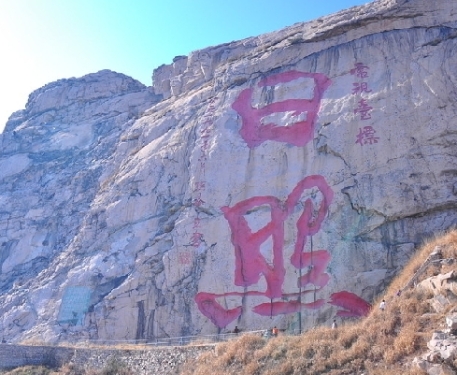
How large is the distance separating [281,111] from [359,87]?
2704 millimetres

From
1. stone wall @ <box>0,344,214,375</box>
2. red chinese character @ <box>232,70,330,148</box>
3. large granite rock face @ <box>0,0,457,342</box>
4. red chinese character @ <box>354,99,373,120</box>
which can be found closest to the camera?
stone wall @ <box>0,344,214,375</box>

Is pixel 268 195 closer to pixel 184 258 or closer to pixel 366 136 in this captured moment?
pixel 184 258

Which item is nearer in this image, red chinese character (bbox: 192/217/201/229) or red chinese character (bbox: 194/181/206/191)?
red chinese character (bbox: 192/217/201/229)

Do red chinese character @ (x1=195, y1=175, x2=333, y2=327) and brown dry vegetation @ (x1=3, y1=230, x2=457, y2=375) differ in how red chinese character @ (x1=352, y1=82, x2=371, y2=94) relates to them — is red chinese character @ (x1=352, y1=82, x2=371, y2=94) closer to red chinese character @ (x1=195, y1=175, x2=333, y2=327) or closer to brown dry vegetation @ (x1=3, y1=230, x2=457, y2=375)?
red chinese character @ (x1=195, y1=175, x2=333, y2=327)

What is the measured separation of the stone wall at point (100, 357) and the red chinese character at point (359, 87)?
9.12 meters

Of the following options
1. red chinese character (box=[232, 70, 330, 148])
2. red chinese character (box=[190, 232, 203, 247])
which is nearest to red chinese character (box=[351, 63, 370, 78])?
red chinese character (box=[232, 70, 330, 148])

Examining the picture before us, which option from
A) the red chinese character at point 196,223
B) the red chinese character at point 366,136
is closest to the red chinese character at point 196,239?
the red chinese character at point 196,223

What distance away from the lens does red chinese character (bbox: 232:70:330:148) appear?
17.9m

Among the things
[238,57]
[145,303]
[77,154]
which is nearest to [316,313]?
[145,303]

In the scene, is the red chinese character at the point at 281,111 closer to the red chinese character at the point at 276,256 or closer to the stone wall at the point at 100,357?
the red chinese character at the point at 276,256

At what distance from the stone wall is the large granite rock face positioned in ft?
5.66

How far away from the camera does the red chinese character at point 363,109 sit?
16720mm

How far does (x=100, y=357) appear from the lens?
609 inches

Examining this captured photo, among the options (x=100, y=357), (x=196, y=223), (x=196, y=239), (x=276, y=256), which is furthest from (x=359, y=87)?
(x=100, y=357)
